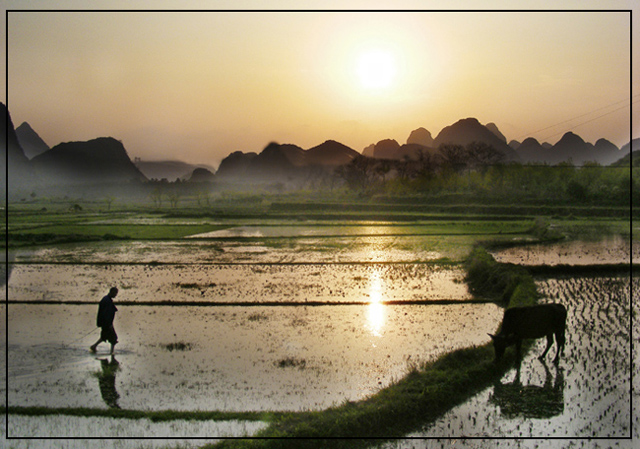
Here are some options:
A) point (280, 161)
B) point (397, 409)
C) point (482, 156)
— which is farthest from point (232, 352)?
point (280, 161)

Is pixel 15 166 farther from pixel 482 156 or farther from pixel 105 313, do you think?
pixel 105 313

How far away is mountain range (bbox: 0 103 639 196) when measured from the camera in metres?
94.1

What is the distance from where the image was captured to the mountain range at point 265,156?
9412cm

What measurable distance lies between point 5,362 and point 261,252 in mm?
11749

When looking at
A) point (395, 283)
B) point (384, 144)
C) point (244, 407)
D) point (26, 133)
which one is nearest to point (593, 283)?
point (395, 283)

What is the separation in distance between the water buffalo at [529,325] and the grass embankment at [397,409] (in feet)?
1.02

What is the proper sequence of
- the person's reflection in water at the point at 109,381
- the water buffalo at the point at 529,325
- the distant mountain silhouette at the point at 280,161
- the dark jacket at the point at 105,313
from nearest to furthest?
the person's reflection in water at the point at 109,381, the water buffalo at the point at 529,325, the dark jacket at the point at 105,313, the distant mountain silhouette at the point at 280,161

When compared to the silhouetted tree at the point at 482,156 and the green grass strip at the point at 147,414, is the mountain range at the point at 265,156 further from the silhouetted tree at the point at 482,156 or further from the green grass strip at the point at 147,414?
the green grass strip at the point at 147,414

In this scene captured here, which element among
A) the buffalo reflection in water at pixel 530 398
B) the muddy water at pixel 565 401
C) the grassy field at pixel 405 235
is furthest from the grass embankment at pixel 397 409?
the buffalo reflection in water at pixel 530 398

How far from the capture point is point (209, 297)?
1173cm

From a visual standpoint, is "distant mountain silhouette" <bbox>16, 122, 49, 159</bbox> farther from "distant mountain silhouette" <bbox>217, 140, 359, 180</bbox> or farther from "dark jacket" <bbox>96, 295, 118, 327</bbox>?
"dark jacket" <bbox>96, 295, 118, 327</bbox>

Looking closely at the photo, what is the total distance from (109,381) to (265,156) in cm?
13540

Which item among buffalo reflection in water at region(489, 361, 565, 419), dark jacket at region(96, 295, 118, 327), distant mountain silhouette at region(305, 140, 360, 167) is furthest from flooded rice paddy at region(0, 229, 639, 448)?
distant mountain silhouette at region(305, 140, 360, 167)

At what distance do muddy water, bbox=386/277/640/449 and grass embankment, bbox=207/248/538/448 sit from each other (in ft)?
0.61
